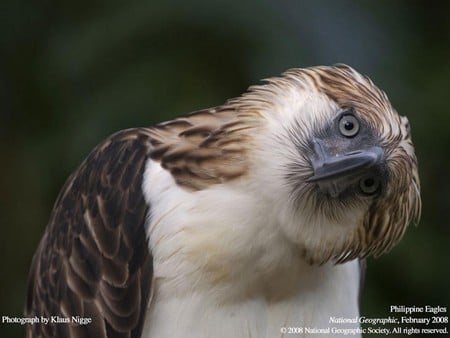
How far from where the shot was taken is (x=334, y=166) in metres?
3.72

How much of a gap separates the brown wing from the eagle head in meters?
0.50

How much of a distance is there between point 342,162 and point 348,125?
176 mm

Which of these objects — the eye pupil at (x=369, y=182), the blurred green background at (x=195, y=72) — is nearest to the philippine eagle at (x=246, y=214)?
the eye pupil at (x=369, y=182)

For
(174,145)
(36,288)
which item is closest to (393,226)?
(174,145)

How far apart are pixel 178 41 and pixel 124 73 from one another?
0.32 meters

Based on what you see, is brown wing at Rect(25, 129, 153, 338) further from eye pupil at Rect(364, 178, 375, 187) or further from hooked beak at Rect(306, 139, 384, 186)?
eye pupil at Rect(364, 178, 375, 187)

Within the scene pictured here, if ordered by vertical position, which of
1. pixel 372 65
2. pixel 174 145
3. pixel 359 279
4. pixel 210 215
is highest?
pixel 372 65

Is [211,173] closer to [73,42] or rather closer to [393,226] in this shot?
[393,226]

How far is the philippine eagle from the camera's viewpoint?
151 inches

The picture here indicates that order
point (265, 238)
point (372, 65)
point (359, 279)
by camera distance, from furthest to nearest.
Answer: point (372, 65) → point (359, 279) → point (265, 238)

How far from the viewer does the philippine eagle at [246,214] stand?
3838 mm

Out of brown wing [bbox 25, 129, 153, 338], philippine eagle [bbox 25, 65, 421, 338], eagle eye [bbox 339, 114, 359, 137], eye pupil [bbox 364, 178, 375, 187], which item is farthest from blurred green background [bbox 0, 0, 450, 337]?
eye pupil [bbox 364, 178, 375, 187]

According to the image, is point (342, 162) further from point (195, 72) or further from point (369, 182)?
point (195, 72)

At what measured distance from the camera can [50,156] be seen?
244 inches
